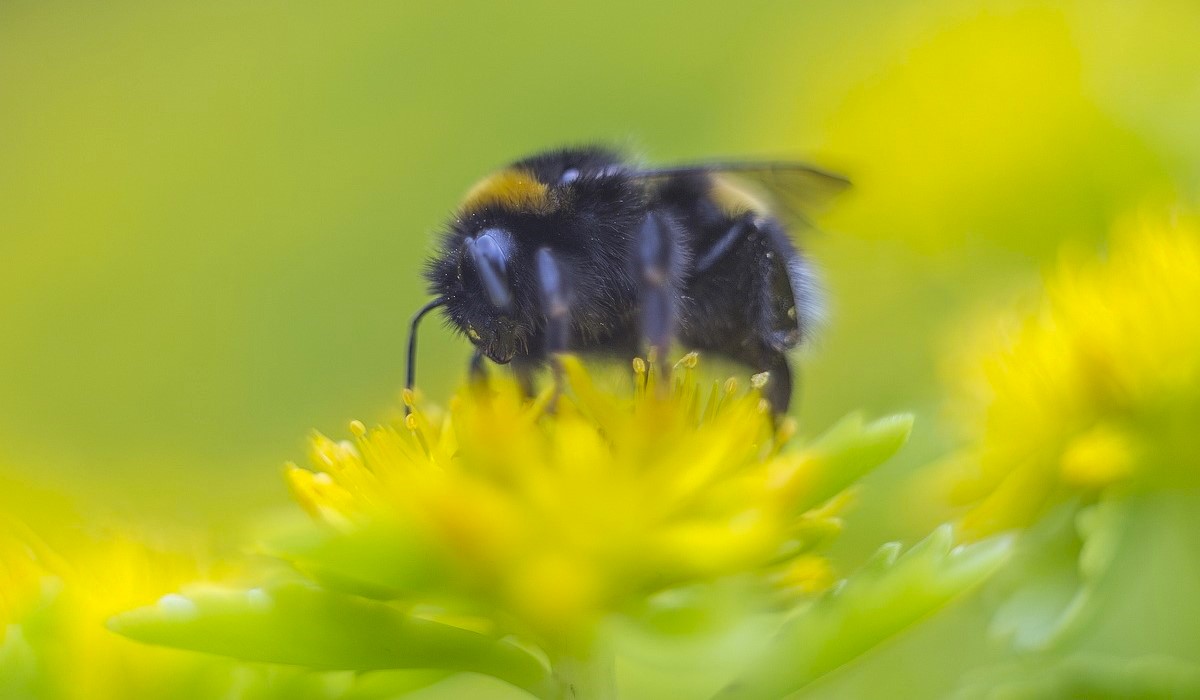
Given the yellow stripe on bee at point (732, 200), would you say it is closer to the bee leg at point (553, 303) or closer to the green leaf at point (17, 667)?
the bee leg at point (553, 303)

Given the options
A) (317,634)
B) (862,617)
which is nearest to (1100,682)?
(862,617)

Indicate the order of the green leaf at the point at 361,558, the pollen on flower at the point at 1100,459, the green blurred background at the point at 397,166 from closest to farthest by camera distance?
the green leaf at the point at 361,558 < the pollen on flower at the point at 1100,459 < the green blurred background at the point at 397,166

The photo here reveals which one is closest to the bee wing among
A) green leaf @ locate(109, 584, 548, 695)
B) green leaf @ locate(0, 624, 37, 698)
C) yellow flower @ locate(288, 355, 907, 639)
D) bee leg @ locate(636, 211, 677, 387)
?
bee leg @ locate(636, 211, 677, 387)

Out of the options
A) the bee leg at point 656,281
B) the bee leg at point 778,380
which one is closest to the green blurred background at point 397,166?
the bee leg at point 778,380

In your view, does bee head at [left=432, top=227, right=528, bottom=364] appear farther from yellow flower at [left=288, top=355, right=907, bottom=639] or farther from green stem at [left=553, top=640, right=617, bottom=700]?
green stem at [left=553, top=640, right=617, bottom=700]

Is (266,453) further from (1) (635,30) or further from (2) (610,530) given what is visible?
(1) (635,30)

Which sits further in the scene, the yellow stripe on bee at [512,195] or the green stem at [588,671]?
the yellow stripe on bee at [512,195]

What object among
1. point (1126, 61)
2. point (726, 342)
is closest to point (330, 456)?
point (726, 342)
